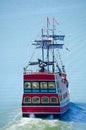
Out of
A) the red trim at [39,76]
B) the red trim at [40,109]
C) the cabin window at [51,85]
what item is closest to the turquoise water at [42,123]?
the red trim at [40,109]

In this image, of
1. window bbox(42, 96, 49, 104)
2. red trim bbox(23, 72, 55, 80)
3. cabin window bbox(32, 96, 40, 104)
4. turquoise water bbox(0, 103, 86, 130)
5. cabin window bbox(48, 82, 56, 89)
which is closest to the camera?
turquoise water bbox(0, 103, 86, 130)

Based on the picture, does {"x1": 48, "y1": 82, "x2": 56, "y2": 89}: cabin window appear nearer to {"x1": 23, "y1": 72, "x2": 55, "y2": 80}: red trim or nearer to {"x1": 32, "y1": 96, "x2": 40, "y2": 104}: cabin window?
{"x1": 23, "y1": 72, "x2": 55, "y2": 80}: red trim

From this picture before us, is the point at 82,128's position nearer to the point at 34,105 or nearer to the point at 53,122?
the point at 53,122

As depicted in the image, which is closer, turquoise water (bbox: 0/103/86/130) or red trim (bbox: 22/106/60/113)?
turquoise water (bbox: 0/103/86/130)

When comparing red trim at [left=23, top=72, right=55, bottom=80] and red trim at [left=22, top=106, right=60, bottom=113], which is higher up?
red trim at [left=23, top=72, right=55, bottom=80]

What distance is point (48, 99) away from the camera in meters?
52.6

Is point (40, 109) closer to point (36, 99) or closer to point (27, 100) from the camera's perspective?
point (36, 99)

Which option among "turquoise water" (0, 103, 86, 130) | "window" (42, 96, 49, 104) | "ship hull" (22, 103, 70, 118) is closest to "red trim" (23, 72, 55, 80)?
"window" (42, 96, 49, 104)

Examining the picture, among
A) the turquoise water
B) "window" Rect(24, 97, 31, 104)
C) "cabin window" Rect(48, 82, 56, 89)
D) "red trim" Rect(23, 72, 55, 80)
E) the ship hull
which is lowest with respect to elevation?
the turquoise water

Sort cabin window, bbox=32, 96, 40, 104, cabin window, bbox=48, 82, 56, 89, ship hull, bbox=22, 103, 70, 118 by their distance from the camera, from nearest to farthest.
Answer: ship hull, bbox=22, 103, 70, 118, cabin window, bbox=48, 82, 56, 89, cabin window, bbox=32, 96, 40, 104

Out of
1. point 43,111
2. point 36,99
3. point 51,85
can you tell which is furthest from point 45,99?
point 51,85

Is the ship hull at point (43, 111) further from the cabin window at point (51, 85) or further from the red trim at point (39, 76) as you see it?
the red trim at point (39, 76)

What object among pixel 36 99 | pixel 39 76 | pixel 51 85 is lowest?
pixel 36 99

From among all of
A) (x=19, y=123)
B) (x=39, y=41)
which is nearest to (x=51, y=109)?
(x=19, y=123)
